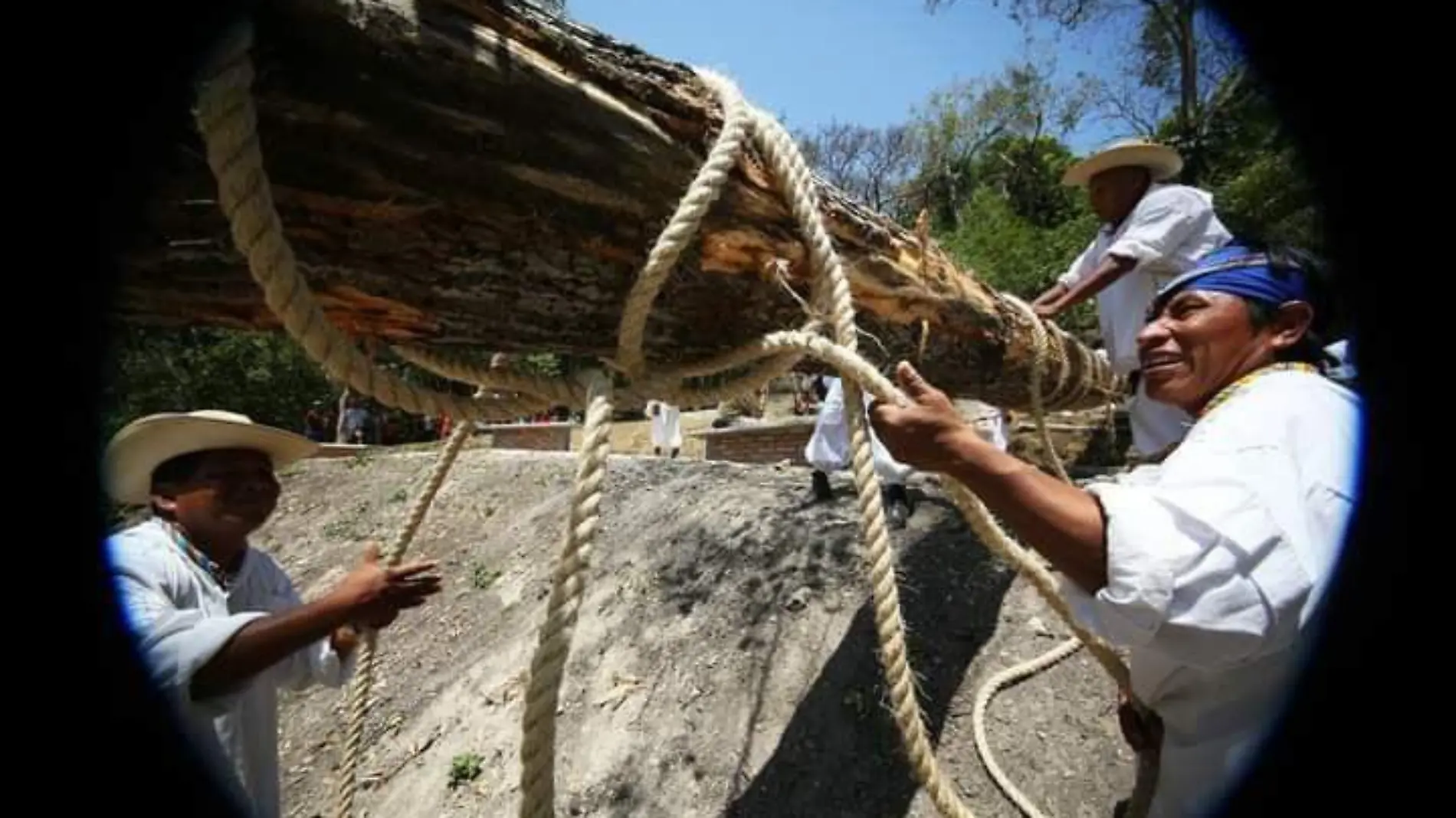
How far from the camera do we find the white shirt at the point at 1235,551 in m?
0.96

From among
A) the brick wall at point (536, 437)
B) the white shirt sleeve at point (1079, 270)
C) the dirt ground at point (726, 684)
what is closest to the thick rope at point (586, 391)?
the dirt ground at point (726, 684)

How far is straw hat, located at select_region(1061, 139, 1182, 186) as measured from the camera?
3180 millimetres

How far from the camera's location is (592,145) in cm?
121

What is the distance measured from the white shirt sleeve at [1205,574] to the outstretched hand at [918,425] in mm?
271

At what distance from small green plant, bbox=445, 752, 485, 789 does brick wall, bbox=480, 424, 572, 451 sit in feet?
34.3

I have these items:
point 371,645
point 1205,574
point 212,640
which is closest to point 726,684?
point 371,645

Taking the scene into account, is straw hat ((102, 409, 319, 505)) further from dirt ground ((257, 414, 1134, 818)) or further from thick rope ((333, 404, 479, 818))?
dirt ground ((257, 414, 1134, 818))

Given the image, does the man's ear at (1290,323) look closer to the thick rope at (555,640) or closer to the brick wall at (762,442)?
the thick rope at (555,640)

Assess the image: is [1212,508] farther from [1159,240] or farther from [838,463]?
[838,463]

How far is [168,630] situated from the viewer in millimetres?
1559

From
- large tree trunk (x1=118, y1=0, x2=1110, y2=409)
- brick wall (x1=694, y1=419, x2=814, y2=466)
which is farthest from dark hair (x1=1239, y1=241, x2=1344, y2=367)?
brick wall (x1=694, y1=419, x2=814, y2=466)

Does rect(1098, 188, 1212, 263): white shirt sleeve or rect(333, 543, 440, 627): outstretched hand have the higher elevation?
rect(1098, 188, 1212, 263): white shirt sleeve

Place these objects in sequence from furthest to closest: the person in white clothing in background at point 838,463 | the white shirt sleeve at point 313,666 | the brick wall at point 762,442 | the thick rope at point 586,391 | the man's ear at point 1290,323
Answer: the brick wall at point 762,442
the person in white clothing in background at point 838,463
the white shirt sleeve at point 313,666
the man's ear at point 1290,323
the thick rope at point 586,391

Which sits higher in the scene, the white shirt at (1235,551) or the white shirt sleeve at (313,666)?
the white shirt at (1235,551)
